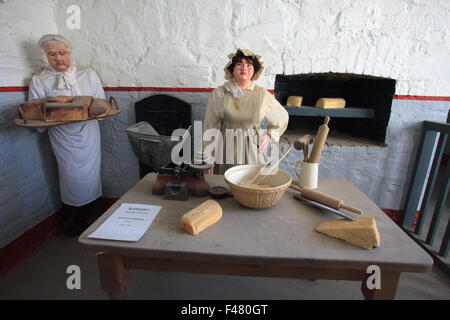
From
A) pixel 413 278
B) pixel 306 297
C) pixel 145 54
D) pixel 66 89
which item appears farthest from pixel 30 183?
pixel 413 278

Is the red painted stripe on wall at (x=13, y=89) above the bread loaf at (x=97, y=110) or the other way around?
above

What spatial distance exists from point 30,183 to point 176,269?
6.62ft

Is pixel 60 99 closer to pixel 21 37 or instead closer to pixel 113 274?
pixel 21 37

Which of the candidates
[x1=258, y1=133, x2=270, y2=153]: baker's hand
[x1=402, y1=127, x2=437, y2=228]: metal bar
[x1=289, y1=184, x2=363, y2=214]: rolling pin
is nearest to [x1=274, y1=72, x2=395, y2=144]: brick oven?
[x1=402, y1=127, x2=437, y2=228]: metal bar

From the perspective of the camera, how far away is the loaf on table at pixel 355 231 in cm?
100

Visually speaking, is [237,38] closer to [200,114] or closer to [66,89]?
[200,114]

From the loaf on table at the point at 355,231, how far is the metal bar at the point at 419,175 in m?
2.03

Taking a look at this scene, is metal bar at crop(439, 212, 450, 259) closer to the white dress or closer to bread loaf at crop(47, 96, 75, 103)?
the white dress

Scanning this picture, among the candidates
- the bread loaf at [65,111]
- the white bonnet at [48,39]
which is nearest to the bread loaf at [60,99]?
the bread loaf at [65,111]

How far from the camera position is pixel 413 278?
6.89 feet

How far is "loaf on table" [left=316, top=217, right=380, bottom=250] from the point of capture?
100cm

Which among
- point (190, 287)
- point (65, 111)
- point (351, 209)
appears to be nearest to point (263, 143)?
point (351, 209)

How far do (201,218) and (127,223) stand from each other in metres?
0.34

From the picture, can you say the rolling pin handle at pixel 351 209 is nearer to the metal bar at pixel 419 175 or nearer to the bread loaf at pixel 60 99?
the metal bar at pixel 419 175
